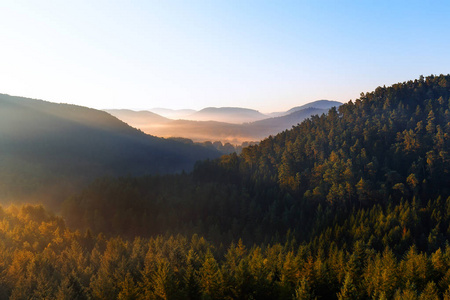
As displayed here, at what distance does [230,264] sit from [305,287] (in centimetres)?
2079

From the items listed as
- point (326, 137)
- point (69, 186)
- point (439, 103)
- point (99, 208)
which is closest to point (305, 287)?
point (99, 208)

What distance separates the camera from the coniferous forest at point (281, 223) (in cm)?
5006

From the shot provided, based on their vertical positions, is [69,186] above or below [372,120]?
below

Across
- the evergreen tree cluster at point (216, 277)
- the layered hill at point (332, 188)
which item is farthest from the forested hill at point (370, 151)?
the evergreen tree cluster at point (216, 277)

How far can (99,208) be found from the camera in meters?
127

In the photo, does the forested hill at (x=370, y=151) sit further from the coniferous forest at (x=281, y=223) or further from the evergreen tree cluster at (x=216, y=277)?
the evergreen tree cluster at (x=216, y=277)

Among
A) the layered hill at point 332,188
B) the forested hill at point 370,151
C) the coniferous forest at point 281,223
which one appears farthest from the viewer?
the forested hill at point 370,151

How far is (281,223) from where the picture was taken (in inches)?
4363

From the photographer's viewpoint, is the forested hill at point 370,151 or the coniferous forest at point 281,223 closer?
the coniferous forest at point 281,223

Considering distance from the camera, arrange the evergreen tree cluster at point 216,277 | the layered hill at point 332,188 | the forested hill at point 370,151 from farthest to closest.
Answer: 1. the forested hill at point 370,151
2. the layered hill at point 332,188
3. the evergreen tree cluster at point 216,277

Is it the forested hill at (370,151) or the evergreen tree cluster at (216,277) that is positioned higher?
the forested hill at (370,151)

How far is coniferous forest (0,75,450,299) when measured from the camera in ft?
164

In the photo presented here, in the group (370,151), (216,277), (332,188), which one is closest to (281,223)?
(332,188)

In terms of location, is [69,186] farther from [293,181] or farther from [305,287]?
[305,287]
